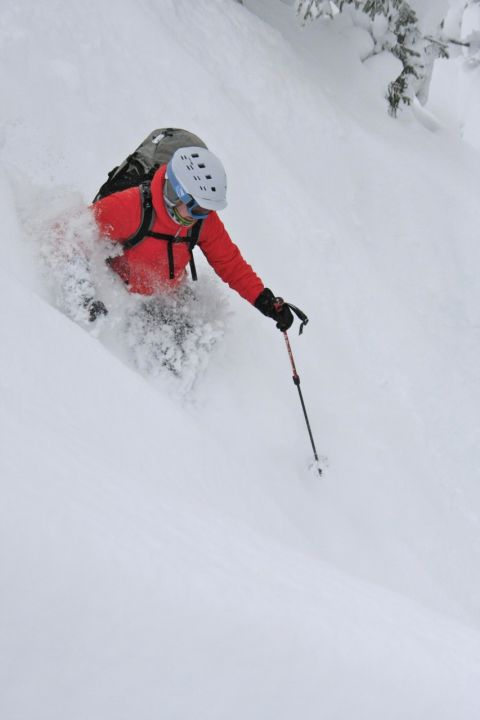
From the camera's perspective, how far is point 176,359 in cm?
585

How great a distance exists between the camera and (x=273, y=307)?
5.96 m

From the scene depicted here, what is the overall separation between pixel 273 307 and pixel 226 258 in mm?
632

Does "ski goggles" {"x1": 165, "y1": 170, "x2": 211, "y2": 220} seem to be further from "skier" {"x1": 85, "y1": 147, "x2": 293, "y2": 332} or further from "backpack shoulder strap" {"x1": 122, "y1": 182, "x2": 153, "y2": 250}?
"backpack shoulder strap" {"x1": 122, "y1": 182, "x2": 153, "y2": 250}

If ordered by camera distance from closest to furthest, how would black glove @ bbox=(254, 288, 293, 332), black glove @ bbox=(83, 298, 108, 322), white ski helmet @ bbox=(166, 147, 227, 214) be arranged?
white ski helmet @ bbox=(166, 147, 227, 214)
black glove @ bbox=(83, 298, 108, 322)
black glove @ bbox=(254, 288, 293, 332)

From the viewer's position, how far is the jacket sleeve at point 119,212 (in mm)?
5188

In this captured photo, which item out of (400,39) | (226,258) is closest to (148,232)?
(226,258)

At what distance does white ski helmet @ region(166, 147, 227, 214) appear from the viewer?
488 centimetres

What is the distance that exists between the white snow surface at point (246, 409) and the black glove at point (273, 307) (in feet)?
2.05

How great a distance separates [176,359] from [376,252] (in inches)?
187

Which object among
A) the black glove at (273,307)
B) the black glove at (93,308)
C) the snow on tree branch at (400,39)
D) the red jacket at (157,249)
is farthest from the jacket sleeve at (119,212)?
the snow on tree branch at (400,39)

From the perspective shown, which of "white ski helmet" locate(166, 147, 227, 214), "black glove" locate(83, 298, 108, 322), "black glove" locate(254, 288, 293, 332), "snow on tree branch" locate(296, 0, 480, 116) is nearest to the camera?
"white ski helmet" locate(166, 147, 227, 214)

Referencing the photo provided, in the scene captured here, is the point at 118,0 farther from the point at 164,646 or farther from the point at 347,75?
the point at 164,646

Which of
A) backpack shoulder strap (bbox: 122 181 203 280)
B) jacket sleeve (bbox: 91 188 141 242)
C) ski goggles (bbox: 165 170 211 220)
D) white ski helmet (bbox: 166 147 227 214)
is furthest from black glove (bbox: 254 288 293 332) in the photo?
jacket sleeve (bbox: 91 188 141 242)

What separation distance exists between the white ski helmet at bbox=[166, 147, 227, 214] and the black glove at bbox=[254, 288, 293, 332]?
1182 millimetres
